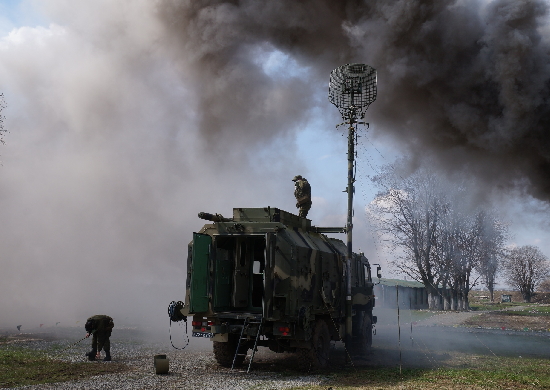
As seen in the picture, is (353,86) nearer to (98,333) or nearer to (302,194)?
(302,194)

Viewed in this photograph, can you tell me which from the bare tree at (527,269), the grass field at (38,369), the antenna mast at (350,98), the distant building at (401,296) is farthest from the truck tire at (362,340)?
the bare tree at (527,269)

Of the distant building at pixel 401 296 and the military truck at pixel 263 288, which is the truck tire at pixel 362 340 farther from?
the distant building at pixel 401 296

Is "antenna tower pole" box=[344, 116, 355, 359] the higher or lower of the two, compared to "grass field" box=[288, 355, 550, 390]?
higher

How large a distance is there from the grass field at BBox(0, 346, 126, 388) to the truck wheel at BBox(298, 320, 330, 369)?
12.2ft

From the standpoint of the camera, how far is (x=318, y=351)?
10.2 meters

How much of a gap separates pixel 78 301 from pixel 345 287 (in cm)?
2084

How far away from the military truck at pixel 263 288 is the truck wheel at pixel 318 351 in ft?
0.06

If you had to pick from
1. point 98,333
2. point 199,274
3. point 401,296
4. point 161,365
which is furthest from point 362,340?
point 401,296

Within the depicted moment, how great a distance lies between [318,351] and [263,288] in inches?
70.1

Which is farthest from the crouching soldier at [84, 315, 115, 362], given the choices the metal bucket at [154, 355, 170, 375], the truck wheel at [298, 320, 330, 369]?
the truck wheel at [298, 320, 330, 369]

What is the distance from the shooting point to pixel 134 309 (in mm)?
31516

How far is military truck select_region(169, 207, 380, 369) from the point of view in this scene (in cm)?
965

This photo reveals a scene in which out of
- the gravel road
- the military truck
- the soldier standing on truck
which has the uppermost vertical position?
the soldier standing on truck

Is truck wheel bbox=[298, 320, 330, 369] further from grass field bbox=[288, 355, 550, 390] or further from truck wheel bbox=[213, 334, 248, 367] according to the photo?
truck wheel bbox=[213, 334, 248, 367]
